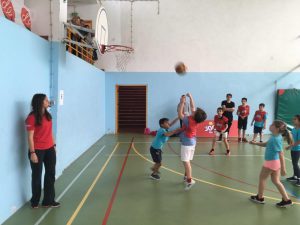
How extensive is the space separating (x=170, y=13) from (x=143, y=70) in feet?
9.47

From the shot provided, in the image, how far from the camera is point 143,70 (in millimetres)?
12945

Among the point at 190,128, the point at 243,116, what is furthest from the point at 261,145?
the point at 243,116

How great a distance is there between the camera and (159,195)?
5.05 meters

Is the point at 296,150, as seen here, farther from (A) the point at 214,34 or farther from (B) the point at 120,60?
(B) the point at 120,60

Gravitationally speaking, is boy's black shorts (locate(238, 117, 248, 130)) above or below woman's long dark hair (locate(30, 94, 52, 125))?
below

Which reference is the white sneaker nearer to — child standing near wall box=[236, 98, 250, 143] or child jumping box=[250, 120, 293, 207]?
child jumping box=[250, 120, 293, 207]

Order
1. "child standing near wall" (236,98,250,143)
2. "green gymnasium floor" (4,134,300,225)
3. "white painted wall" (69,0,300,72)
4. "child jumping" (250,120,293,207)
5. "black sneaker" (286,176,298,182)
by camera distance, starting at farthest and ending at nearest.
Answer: "white painted wall" (69,0,300,72), "child standing near wall" (236,98,250,143), "black sneaker" (286,176,298,182), "child jumping" (250,120,293,207), "green gymnasium floor" (4,134,300,225)

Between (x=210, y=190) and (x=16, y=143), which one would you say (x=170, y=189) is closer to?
(x=210, y=190)

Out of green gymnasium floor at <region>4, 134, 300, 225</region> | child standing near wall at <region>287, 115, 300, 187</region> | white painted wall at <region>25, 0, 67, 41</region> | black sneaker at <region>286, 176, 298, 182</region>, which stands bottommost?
green gymnasium floor at <region>4, 134, 300, 225</region>

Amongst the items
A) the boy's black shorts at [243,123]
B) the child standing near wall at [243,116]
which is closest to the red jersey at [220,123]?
the child standing near wall at [243,116]

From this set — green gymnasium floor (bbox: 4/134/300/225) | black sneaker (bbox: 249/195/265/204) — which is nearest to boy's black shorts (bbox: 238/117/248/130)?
green gymnasium floor (bbox: 4/134/300/225)

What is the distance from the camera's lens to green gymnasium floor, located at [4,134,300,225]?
4.07m

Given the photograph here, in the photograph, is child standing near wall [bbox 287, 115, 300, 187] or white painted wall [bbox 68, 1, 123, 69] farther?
white painted wall [bbox 68, 1, 123, 69]

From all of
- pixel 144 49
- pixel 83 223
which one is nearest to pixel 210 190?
pixel 83 223
